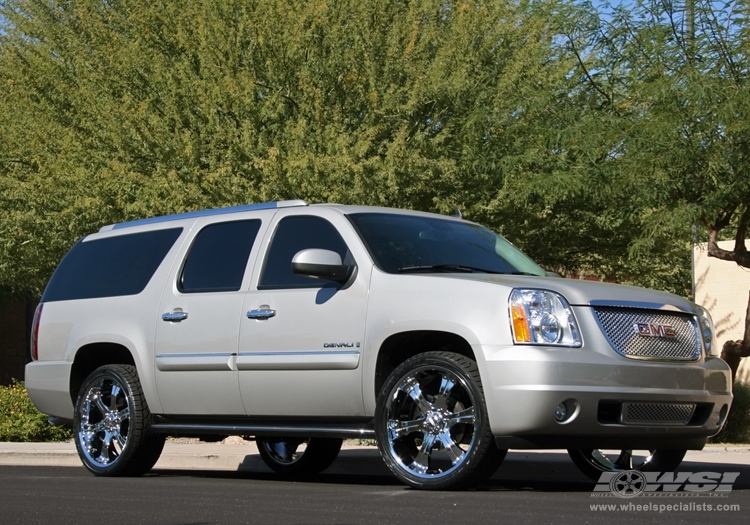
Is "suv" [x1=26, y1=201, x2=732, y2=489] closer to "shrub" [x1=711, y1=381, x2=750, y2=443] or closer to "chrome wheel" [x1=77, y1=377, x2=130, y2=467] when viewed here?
"chrome wheel" [x1=77, y1=377, x2=130, y2=467]

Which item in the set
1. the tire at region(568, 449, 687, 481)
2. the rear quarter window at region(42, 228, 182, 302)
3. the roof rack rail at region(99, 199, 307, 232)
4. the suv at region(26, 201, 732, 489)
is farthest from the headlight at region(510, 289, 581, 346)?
the rear quarter window at region(42, 228, 182, 302)

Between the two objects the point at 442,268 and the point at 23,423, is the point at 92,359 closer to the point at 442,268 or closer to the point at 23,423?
the point at 442,268

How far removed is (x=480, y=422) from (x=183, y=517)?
1.99 meters

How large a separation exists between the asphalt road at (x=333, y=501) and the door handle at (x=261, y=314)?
1217 mm

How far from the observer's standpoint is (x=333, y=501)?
7578 millimetres

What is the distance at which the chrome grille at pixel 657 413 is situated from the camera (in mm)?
7793

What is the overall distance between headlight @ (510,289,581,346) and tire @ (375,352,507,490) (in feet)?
1.39

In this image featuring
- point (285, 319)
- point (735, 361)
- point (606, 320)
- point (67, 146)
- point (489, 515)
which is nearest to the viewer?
point (489, 515)

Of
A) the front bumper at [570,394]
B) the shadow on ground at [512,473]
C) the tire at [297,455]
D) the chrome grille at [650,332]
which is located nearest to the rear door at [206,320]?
the tire at [297,455]

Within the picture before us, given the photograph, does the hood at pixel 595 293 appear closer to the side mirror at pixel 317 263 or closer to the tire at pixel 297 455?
the side mirror at pixel 317 263

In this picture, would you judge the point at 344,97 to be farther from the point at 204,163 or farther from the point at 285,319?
the point at 285,319

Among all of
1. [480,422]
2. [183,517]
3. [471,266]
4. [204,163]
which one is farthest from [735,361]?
[183,517]

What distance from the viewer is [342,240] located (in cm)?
893

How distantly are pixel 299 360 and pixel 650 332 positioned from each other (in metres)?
2.41
